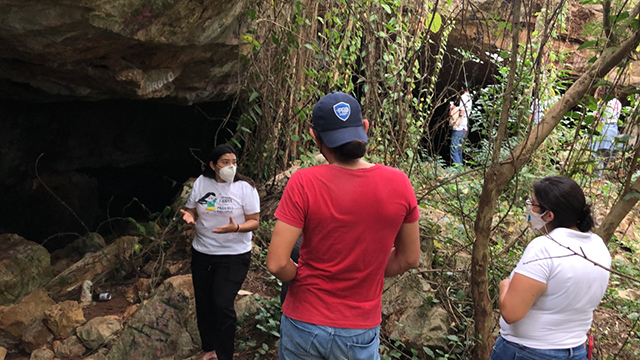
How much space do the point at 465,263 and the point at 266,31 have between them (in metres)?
3.07

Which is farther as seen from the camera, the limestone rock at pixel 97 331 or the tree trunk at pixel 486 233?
the limestone rock at pixel 97 331

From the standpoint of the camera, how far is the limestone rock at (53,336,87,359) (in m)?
3.97

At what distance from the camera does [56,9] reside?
123 inches

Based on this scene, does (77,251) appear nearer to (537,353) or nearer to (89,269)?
(89,269)

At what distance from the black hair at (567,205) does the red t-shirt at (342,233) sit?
63cm

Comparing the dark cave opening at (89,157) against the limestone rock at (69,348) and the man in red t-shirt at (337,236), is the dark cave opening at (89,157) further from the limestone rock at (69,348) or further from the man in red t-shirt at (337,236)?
the man in red t-shirt at (337,236)

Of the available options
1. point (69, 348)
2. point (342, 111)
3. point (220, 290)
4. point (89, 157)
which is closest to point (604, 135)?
point (342, 111)

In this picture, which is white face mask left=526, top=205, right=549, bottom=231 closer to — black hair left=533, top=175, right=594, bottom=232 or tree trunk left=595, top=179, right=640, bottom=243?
black hair left=533, top=175, right=594, bottom=232

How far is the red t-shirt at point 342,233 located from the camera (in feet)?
5.69

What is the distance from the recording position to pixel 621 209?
2732 mm

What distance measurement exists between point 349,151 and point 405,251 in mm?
490

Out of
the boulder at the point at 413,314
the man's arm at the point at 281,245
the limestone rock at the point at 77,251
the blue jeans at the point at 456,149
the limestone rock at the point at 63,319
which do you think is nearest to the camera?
the man's arm at the point at 281,245

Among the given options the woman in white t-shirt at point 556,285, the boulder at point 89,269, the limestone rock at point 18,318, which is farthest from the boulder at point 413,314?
the limestone rock at point 18,318

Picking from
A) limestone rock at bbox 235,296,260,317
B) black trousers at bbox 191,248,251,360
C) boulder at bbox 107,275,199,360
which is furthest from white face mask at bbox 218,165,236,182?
boulder at bbox 107,275,199,360
